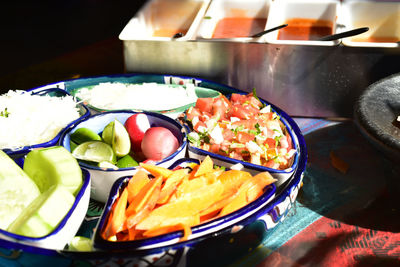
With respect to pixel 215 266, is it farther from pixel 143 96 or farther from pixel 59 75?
pixel 59 75

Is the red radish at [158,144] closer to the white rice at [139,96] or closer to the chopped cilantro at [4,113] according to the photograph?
the white rice at [139,96]

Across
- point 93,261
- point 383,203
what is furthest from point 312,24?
point 93,261

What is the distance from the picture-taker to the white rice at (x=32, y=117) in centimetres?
158

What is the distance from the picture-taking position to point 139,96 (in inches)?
72.1

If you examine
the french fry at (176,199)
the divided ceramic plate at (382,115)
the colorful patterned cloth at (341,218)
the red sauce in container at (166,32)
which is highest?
the red sauce in container at (166,32)

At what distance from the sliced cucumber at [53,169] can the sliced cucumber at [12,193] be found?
0.05 m

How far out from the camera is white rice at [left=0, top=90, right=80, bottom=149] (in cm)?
158

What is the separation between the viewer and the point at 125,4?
15.3 ft

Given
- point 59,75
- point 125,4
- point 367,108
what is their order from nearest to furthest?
point 367,108 → point 59,75 → point 125,4

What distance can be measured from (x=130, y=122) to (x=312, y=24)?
1.36 metres

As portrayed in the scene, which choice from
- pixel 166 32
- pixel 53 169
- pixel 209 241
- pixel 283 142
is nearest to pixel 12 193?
pixel 53 169

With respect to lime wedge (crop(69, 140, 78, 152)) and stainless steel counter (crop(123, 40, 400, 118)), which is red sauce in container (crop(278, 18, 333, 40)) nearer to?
stainless steel counter (crop(123, 40, 400, 118))


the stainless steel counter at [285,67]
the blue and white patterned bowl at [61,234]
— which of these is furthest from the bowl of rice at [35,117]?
the stainless steel counter at [285,67]

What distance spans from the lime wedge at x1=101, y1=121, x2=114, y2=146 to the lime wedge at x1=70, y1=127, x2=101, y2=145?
41 millimetres
